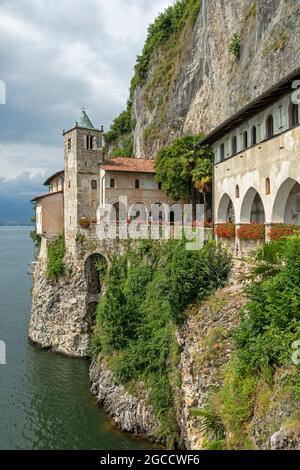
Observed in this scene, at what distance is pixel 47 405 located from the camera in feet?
86.8

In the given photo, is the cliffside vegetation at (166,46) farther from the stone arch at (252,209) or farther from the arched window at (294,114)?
the arched window at (294,114)

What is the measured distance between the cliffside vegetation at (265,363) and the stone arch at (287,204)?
5.86 meters

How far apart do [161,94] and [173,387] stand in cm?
4145

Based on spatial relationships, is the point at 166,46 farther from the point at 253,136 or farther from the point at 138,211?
the point at 253,136

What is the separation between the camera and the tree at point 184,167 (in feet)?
123

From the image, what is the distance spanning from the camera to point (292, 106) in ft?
63.6

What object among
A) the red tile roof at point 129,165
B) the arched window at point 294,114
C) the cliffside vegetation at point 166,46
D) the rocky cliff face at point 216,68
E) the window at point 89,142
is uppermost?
the cliffside vegetation at point 166,46

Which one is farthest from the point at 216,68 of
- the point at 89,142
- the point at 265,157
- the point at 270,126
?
the point at 265,157

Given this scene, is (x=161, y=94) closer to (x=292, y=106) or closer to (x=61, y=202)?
(x=61, y=202)

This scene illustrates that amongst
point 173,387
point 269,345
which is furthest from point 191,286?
point 269,345

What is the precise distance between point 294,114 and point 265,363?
1171cm

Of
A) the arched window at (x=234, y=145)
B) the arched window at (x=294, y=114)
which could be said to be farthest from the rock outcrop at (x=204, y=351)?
the arched window at (x=234, y=145)

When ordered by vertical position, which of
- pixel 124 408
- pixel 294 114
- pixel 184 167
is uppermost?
pixel 184 167

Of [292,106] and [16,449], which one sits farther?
[16,449]
